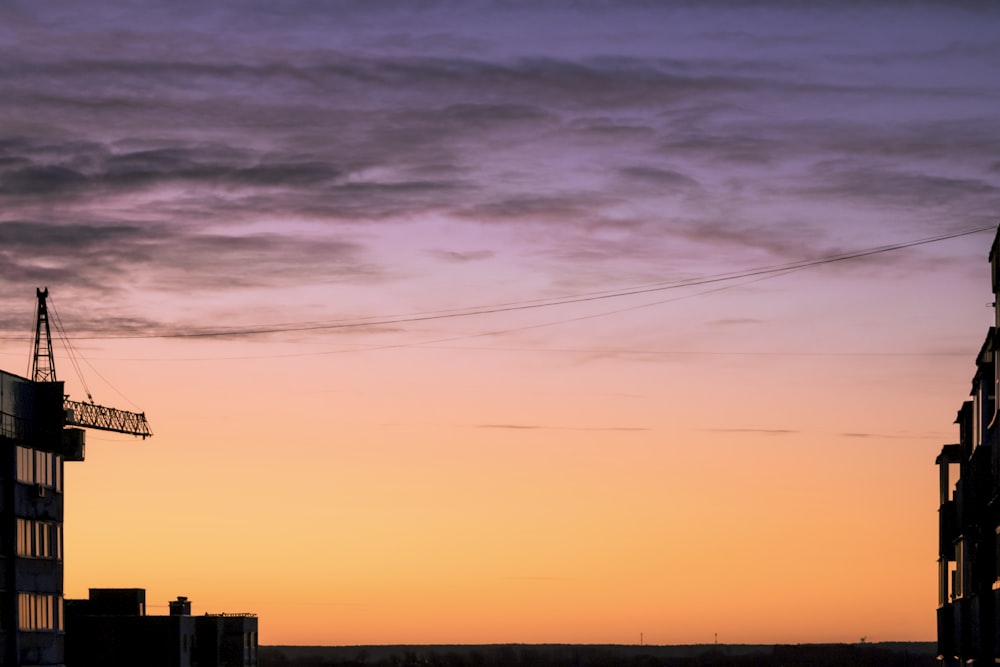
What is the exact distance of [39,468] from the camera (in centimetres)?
11644

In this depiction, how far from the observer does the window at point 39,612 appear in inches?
4429

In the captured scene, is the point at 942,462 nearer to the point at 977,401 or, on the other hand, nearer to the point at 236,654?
the point at 977,401

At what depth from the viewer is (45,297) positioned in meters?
178

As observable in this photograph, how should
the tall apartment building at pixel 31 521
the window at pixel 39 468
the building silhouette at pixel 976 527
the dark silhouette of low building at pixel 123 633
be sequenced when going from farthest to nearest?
the dark silhouette of low building at pixel 123 633 < the window at pixel 39 468 < the tall apartment building at pixel 31 521 < the building silhouette at pixel 976 527

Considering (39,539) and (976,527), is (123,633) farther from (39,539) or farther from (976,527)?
(976,527)

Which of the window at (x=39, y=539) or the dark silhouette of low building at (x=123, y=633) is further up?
the window at (x=39, y=539)

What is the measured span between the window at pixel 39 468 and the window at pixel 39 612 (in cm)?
709

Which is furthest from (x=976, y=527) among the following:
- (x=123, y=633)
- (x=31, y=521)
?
(x=123, y=633)

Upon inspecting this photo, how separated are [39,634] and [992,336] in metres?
68.9

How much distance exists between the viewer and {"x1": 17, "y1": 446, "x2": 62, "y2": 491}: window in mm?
113000

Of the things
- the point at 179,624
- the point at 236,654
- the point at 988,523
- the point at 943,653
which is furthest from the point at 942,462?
the point at 236,654

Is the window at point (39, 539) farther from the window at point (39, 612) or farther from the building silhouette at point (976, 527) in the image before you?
the building silhouette at point (976, 527)

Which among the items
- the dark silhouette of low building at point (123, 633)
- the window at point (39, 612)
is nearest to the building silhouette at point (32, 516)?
the window at point (39, 612)

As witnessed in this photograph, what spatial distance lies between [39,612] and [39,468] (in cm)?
905
